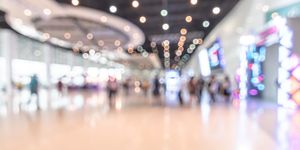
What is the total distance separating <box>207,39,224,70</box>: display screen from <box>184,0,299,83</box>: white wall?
28.0 inches

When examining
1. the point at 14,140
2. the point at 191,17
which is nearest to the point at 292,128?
the point at 14,140

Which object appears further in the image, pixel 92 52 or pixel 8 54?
pixel 92 52

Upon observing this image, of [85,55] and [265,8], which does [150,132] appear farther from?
[85,55]

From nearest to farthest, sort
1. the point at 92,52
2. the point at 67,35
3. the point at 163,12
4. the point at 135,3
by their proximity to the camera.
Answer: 1. the point at 135,3
2. the point at 163,12
3. the point at 67,35
4. the point at 92,52

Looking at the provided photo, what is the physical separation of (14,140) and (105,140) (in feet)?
5.68

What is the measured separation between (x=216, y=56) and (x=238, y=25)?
2.61 meters

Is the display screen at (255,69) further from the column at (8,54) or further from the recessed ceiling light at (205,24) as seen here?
the column at (8,54)

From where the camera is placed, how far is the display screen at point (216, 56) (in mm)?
18406

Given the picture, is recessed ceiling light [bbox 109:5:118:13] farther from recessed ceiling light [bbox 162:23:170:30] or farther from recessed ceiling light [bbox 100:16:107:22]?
recessed ceiling light [bbox 162:23:170:30]

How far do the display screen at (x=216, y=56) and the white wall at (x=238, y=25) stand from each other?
0.71 m

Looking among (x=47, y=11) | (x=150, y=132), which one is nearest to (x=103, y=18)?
(x=47, y=11)

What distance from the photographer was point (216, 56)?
19.1 meters

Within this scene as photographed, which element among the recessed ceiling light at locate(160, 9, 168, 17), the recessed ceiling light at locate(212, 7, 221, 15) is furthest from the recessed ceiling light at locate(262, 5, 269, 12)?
the recessed ceiling light at locate(160, 9, 168, 17)

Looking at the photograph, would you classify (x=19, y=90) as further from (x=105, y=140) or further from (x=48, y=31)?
(x=105, y=140)
